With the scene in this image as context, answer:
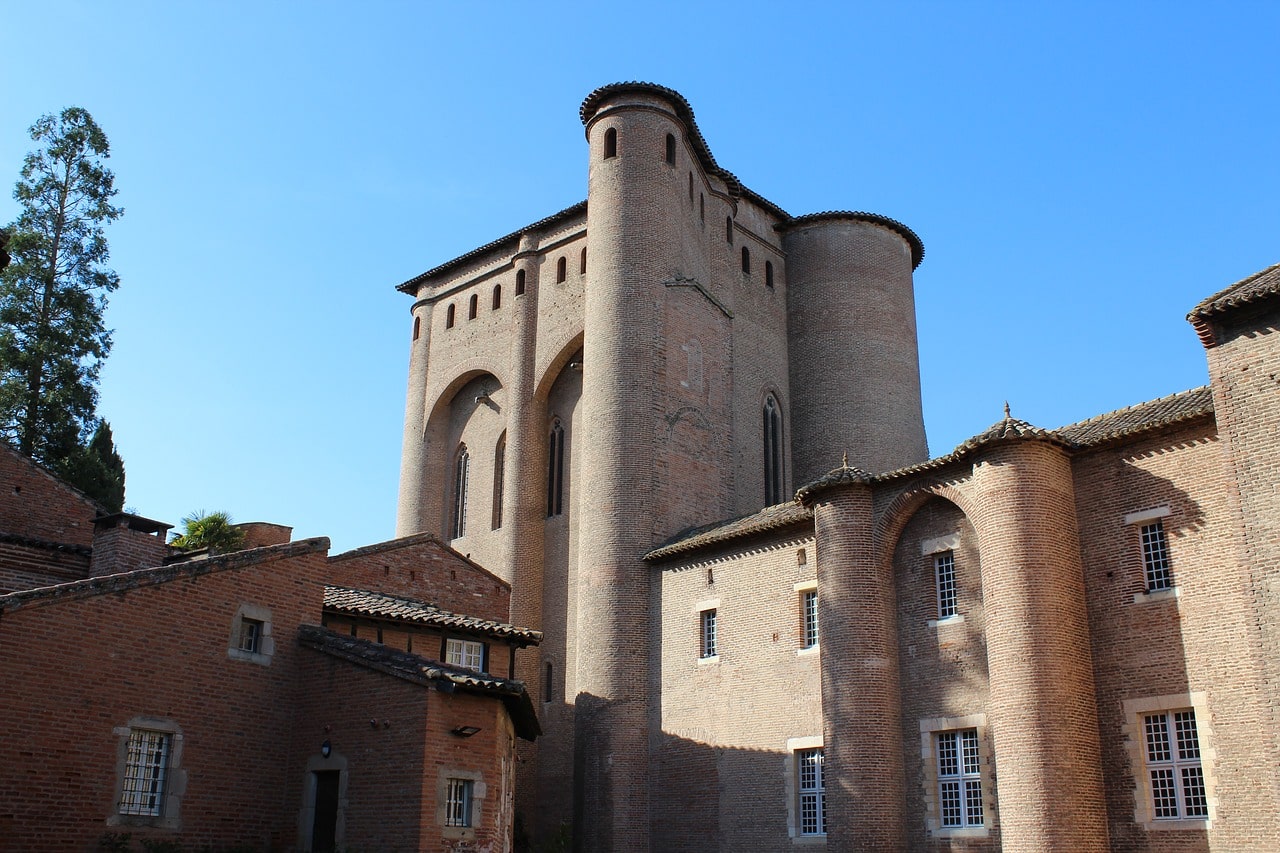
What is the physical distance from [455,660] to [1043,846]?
38.1 feet

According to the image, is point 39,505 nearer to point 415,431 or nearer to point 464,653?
point 464,653

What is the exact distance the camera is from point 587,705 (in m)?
27.4

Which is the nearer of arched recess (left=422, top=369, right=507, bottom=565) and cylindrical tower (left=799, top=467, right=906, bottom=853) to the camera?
cylindrical tower (left=799, top=467, right=906, bottom=853)

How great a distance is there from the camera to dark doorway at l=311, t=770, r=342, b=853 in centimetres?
1834

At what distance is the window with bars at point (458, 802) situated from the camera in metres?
17.9

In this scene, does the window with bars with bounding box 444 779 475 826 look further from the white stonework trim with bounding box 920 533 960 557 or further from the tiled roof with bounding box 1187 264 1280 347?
the tiled roof with bounding box 1187 264 1280 347

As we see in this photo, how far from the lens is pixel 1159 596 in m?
18.8

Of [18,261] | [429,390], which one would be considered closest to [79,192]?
[18,261]

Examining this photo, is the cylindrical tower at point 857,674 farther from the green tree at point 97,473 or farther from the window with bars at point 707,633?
the green tree at point 97,473

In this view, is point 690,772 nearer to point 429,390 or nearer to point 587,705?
point 587,705

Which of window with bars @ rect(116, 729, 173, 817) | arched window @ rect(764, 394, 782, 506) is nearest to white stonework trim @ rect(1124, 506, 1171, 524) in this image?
arched window @ rect(764, 394, 782, 506)

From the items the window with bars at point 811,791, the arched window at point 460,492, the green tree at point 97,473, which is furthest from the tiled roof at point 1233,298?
the green tree at point 97,473

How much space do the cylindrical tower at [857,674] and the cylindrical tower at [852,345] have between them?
11402mm

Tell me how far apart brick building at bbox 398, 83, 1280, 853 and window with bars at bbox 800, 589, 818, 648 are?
75 millimetres
